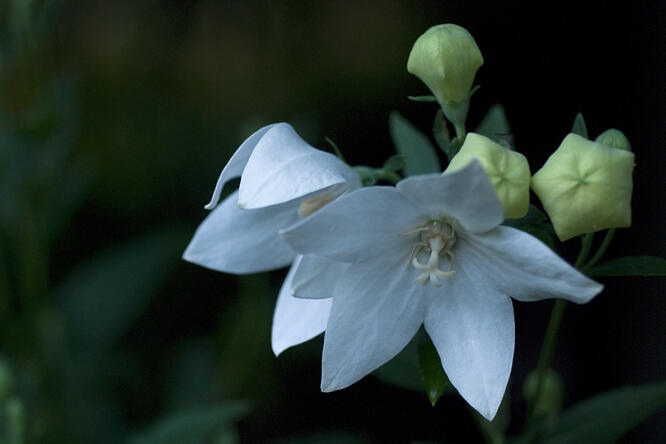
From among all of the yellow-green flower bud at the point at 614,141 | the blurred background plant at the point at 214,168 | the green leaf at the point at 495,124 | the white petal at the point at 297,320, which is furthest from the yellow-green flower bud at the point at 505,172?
the blurred background plant at the point at 214,168

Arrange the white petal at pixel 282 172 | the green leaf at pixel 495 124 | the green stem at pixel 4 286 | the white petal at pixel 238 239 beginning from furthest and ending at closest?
the green stem at pixel 4 286 < the green leaf at pixel 495 124 < the white petal at pixel 238 239 < the white petal at pixel 282 172

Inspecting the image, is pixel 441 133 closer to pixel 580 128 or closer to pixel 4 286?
pixel 580 128

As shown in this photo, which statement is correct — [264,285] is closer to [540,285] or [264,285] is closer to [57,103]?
[57,103]

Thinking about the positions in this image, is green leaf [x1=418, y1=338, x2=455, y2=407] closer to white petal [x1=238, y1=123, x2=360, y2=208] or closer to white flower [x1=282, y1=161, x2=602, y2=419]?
white flower [x1=282, y1=161, x2=602, y2=419]

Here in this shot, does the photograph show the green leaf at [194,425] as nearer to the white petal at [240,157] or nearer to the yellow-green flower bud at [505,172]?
the white petal at [240,157]

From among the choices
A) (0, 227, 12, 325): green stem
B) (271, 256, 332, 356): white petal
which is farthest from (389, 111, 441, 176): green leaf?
(0, 227, 12, 325): green stem

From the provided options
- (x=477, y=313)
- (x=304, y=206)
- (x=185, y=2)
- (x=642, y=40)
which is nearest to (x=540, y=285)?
(x=477, y=313)
